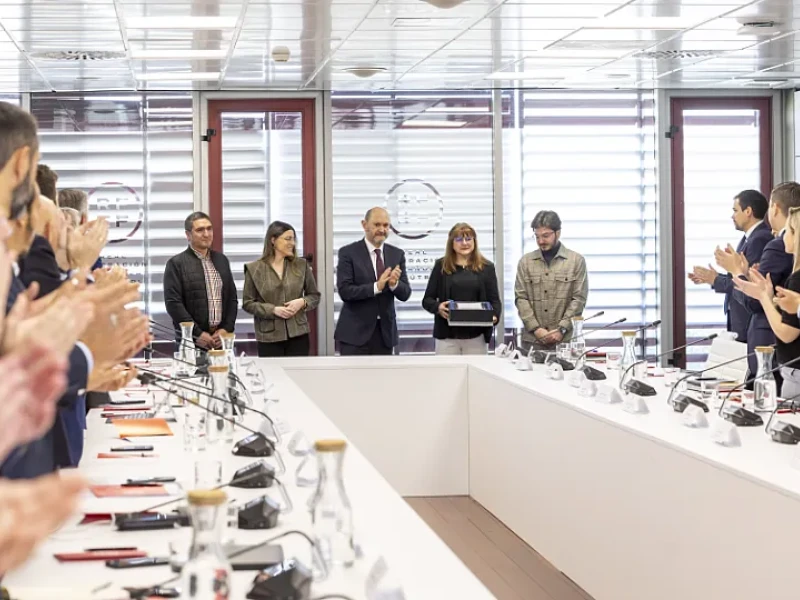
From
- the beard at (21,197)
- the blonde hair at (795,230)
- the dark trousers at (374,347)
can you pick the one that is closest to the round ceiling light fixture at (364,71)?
the dark trousers at (374,347)

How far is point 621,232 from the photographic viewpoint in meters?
9.26

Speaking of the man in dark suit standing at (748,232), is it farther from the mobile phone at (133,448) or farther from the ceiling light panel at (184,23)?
the mobile phone at (133,448)

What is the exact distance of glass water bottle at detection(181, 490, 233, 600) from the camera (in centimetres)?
149

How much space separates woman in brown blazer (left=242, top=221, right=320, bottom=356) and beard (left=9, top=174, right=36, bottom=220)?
486cm

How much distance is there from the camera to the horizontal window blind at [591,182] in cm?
912

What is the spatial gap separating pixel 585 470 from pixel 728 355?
167 centimetres

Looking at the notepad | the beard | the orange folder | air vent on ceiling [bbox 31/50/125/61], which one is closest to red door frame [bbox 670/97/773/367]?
air vent on ceiling [bbox 31/50/125/61]

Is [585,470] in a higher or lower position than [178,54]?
lower

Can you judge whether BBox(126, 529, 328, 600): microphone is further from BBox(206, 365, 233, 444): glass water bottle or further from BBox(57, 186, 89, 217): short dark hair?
BBox(57, 186, 89, 217): short dark hair

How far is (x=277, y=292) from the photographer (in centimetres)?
696

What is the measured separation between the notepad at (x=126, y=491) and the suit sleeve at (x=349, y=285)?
13.7 ft

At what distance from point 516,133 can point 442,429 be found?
368cm

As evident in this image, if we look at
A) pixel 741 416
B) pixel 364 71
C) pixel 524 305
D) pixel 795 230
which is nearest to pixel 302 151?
pixel 364 71

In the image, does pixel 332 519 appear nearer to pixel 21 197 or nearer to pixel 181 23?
pixel 21 197
